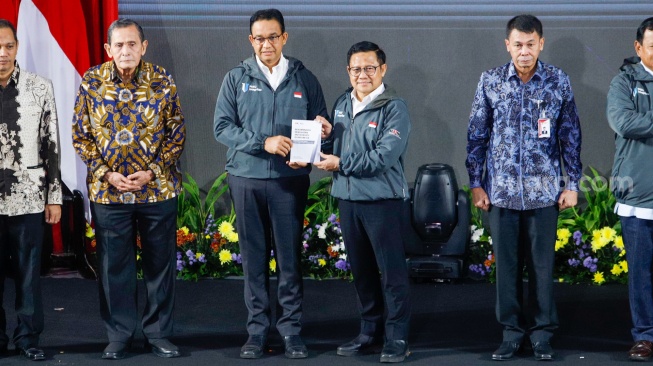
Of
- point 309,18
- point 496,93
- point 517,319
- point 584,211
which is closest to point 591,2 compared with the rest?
point 584,211

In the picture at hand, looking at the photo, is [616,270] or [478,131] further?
[616,270]

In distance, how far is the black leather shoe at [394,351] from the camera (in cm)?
411

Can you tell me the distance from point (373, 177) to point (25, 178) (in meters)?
1.59

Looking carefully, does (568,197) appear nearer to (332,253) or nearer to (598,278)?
(598,278)

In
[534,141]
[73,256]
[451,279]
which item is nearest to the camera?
[534,141]

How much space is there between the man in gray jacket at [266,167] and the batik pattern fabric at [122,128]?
0.30 m

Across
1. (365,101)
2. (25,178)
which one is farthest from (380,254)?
(25,178)

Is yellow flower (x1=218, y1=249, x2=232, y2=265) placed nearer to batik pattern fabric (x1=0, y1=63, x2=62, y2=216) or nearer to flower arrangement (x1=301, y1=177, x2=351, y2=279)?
flower arrangement (x1=301, y1=177, x2=351, y2=279)

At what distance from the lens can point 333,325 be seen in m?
4.81

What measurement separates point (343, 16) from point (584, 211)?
212 centimetres

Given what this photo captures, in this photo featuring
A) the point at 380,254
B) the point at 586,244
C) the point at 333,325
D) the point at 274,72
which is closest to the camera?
the point at 380,254

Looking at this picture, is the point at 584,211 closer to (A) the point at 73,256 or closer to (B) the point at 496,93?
(B) the point at 496,93

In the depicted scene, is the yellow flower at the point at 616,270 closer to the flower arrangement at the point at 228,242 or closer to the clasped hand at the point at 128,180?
the flower arrangement at the point at 228,242

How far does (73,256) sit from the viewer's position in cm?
619
